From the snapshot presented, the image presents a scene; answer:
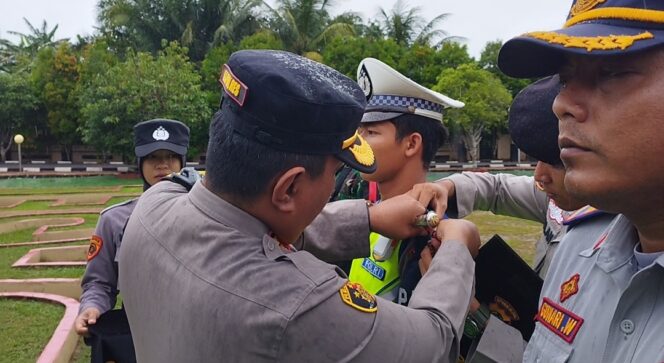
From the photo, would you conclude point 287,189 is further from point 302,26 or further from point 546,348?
point 302,26

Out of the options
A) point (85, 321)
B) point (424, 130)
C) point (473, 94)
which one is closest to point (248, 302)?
point (424, 130)

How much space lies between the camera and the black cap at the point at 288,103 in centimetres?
120

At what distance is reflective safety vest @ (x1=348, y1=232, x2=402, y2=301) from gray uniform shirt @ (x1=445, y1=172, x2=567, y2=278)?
0.36 meters

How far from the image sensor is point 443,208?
1.99 meters

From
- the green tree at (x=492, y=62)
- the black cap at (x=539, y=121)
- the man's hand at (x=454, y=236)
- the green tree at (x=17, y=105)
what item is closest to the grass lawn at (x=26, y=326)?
the man's hand at (x=454, y=236)

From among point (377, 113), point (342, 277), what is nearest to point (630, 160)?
point (342, 277)

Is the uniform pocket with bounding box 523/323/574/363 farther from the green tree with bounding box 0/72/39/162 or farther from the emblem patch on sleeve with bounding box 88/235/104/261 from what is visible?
the green tree with bounding box 0/72/39/162

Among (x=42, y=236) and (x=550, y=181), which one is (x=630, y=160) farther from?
(x=42, y=236)

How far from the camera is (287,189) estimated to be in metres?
1.28

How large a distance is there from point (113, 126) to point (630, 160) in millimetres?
24122

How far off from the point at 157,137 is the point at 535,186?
231 cm

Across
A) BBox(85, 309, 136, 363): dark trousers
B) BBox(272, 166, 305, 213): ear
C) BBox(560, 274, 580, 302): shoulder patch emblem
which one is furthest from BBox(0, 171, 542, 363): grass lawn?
BBox(560, 274, 580, 302): shoulder patch emblem

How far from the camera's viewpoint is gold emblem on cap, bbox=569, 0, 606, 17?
43.3 inches

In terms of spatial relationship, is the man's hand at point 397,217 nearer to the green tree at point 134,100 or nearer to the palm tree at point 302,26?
the green tree at point 134,100
